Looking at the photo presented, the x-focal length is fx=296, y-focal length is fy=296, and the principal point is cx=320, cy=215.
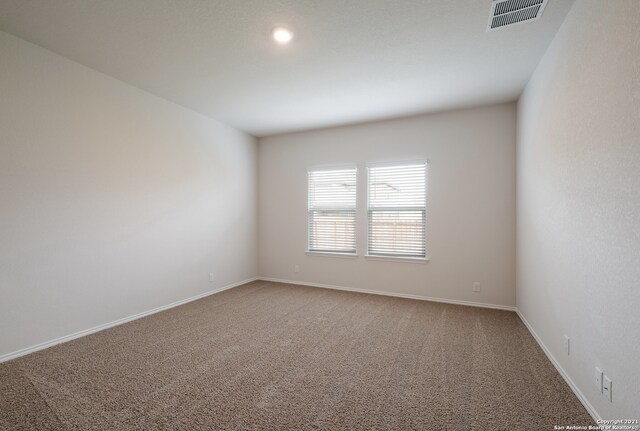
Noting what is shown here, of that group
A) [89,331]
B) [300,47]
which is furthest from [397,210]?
[89,331]

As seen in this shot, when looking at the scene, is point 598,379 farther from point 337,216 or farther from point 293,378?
point 337,216

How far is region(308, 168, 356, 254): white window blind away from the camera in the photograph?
4.94 metres

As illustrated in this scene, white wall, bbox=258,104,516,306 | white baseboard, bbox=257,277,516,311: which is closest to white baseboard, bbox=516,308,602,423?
white baseboard, bbox=257,277,516,311

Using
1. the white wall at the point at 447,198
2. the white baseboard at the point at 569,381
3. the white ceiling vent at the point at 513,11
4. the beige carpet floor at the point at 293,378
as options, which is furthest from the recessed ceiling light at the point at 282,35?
the white baseboard at the point at 569,381

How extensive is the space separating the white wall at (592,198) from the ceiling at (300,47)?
1.71ft

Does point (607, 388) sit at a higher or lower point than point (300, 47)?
lower

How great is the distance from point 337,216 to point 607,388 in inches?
148

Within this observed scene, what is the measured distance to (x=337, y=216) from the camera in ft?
16.6

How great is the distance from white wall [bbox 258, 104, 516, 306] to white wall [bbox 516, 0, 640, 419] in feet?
3.49

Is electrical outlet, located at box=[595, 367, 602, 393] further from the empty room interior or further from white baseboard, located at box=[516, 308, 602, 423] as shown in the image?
white baseboard, located at box=[516, 308, 602, 423]

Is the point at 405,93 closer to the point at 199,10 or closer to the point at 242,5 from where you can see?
the point at 242,5

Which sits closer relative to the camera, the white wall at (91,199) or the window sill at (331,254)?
the white wall at (91,199)

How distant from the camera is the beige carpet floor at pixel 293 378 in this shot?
178 centimetres

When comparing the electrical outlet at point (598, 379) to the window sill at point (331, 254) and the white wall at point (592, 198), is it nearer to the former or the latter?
the white wall at point (592, 198)
